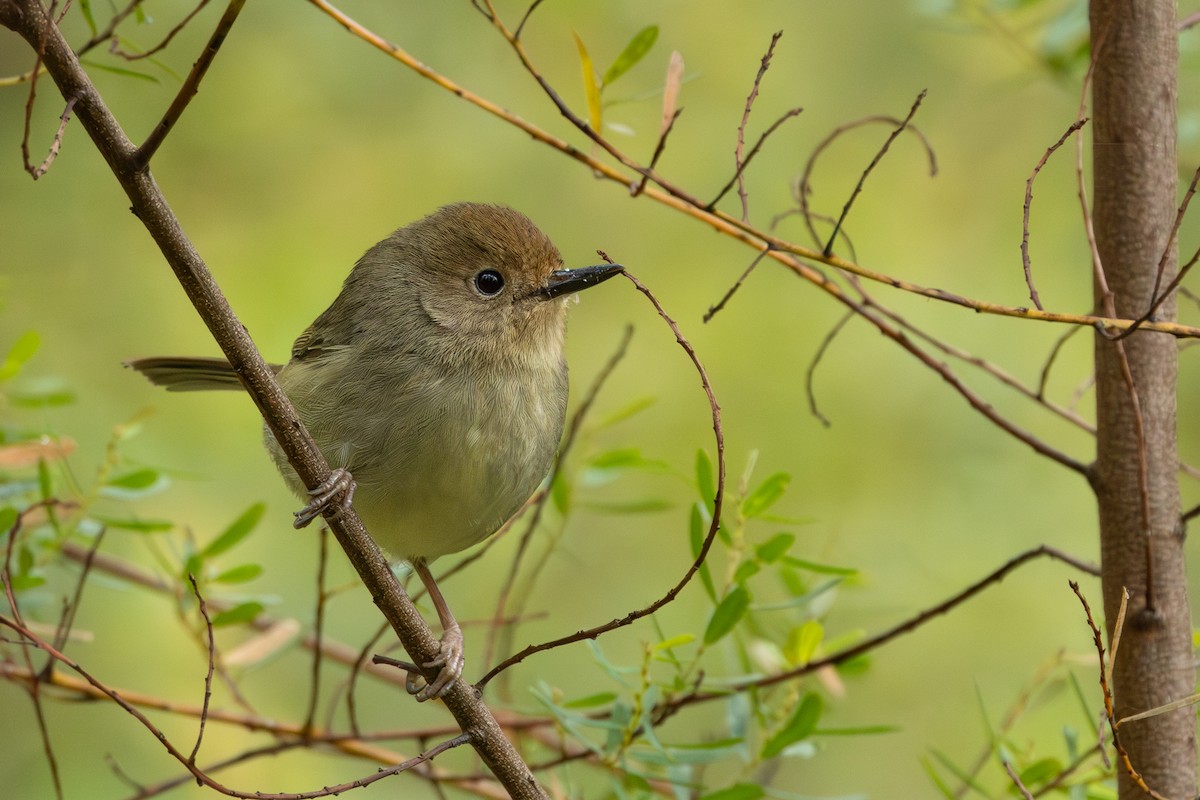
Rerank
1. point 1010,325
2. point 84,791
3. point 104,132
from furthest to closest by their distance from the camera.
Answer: point 1010,325 → point 84,791 → point 104,132

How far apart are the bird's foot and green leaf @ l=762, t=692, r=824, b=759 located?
737 mm

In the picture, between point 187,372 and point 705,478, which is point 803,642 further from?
point 187,372

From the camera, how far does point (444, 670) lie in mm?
2732

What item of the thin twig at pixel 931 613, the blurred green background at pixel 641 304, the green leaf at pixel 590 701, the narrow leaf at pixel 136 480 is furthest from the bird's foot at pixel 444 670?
the blurred green background at pixel 641 304

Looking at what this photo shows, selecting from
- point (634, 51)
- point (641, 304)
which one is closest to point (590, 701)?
Answer: point (634, 51)

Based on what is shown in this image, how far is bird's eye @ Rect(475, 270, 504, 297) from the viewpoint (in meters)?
3.46

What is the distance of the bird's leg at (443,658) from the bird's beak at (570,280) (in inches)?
34.3

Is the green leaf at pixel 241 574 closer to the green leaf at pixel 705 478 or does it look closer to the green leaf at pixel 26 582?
the green leaf at pixel 26 582

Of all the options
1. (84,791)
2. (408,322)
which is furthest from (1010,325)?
(84,791)

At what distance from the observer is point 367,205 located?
641cm

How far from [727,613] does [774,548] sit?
0.21m

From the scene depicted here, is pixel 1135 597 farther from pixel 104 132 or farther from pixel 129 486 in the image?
pixel 129 486

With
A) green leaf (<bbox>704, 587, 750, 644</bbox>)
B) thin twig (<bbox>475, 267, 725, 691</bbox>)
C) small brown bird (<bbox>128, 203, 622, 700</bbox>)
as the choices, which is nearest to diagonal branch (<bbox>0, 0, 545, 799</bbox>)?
thin twig (<bbox>475, 267, 725, 691</bbox>)

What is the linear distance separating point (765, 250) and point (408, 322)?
1244 millimetres
